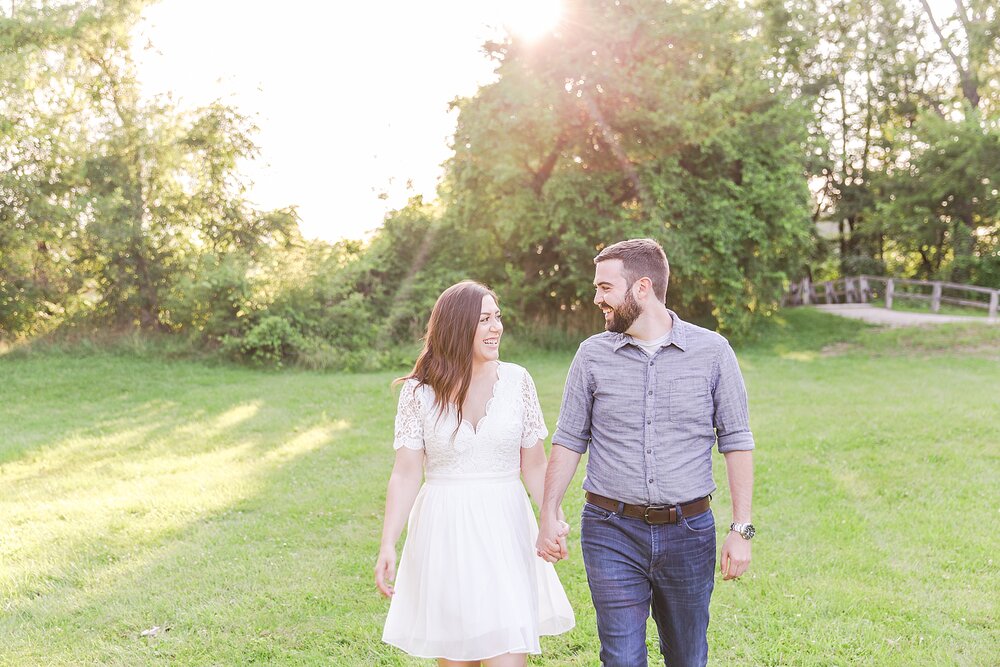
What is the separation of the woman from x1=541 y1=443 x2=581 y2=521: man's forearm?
0.38ft

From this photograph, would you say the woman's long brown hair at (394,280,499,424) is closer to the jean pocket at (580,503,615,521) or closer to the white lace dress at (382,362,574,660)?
the white lace dress at (382,362,574,660)

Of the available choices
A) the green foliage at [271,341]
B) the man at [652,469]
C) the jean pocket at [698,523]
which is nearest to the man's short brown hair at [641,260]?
the man at [652,469]

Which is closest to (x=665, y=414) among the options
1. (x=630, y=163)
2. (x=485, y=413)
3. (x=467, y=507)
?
(x=485, y=413)

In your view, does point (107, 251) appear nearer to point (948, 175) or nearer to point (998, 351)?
point (998, 351)

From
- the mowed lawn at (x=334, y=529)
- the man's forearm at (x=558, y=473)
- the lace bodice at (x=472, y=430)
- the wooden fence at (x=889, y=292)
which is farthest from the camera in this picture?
the wooden fence at (x=889, y=292)

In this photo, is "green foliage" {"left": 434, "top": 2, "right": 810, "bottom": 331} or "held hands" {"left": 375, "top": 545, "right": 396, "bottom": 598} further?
"green foliage" {"left": 434, "top": 2, "right": 810, "bottom": 331}

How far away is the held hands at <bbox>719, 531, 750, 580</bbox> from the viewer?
10.5 ft

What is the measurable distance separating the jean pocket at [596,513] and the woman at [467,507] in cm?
23

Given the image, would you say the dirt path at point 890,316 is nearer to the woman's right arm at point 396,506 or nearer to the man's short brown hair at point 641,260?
the man's short brown hair at point 641,260

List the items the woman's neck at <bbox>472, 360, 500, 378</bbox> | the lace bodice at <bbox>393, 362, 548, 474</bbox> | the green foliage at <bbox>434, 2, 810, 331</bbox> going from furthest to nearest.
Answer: the green foliage at <bbox>434, 2, 810, 331</bbox>
the woman's neck at <bbox>472, 360, 500, 378</bbox>
the lace bodice at <bbox>393, 362, 548, 474</bbox>

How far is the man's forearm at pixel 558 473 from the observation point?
3.31 metres

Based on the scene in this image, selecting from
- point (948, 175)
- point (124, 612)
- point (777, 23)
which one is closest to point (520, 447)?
point (124, 612)

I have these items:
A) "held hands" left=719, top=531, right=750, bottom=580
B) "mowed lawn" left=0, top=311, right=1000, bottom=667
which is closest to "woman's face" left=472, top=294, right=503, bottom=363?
"held hands" left=719, top=531, right=750, bottom=580

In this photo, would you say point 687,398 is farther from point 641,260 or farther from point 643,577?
point 643,577
